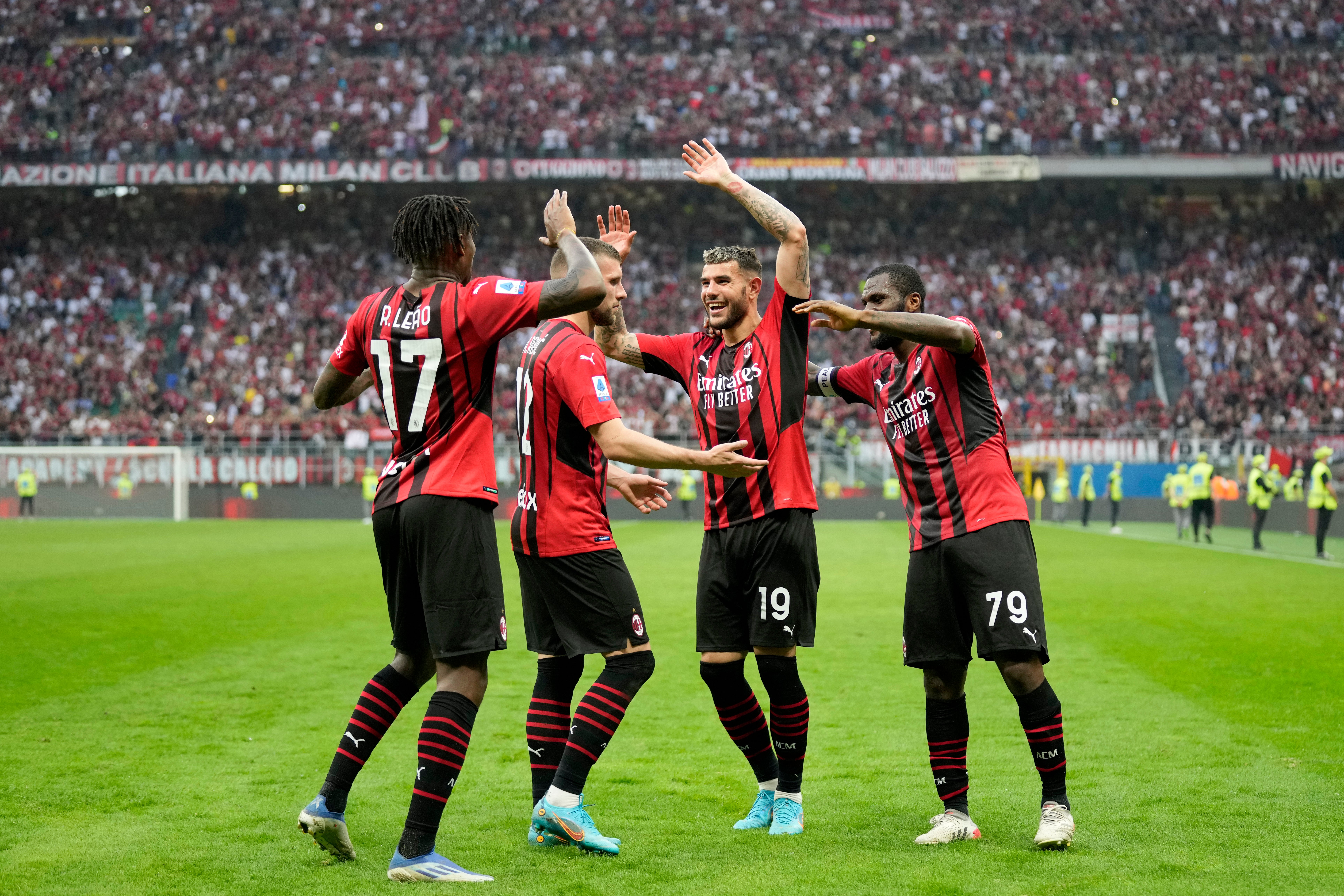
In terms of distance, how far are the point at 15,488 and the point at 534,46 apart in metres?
24.6

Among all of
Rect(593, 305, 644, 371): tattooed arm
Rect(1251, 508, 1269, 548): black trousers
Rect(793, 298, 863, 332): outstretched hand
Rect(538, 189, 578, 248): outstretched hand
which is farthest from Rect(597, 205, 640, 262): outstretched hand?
Rect(1251, 508, 1269, 548): black trousers

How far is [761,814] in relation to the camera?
515 centimetres

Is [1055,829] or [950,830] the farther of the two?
[950,830]

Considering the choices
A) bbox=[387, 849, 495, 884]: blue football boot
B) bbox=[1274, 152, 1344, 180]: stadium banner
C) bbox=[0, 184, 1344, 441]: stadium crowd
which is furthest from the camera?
bbox=[1274, 152, 1344, 180]: stadium banner

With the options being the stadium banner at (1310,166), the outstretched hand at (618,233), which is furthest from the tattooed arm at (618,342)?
the stadium banner at (1310,166)

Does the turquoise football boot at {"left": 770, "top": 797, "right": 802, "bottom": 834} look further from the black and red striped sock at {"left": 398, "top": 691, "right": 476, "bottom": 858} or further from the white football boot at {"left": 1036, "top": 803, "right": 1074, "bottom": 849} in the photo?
the black and red striped sock at {"left": 398, "top": 691, "right": 476, "bottom": 858}

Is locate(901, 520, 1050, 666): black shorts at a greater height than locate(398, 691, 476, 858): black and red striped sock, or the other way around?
locate(901, 520, 1050, 666): black shorts

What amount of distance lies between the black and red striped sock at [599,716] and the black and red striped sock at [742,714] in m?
0.33

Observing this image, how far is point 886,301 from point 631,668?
1.85 metres

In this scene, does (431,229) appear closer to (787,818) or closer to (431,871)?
(431,871)

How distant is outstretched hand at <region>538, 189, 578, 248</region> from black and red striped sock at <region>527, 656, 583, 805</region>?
1690 mm

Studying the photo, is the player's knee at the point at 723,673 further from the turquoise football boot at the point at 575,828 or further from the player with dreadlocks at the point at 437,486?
the player with dreadlocks at the point at 437,486

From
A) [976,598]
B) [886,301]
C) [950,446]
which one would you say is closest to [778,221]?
[886,301]

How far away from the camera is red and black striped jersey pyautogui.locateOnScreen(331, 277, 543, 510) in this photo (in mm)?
4516
